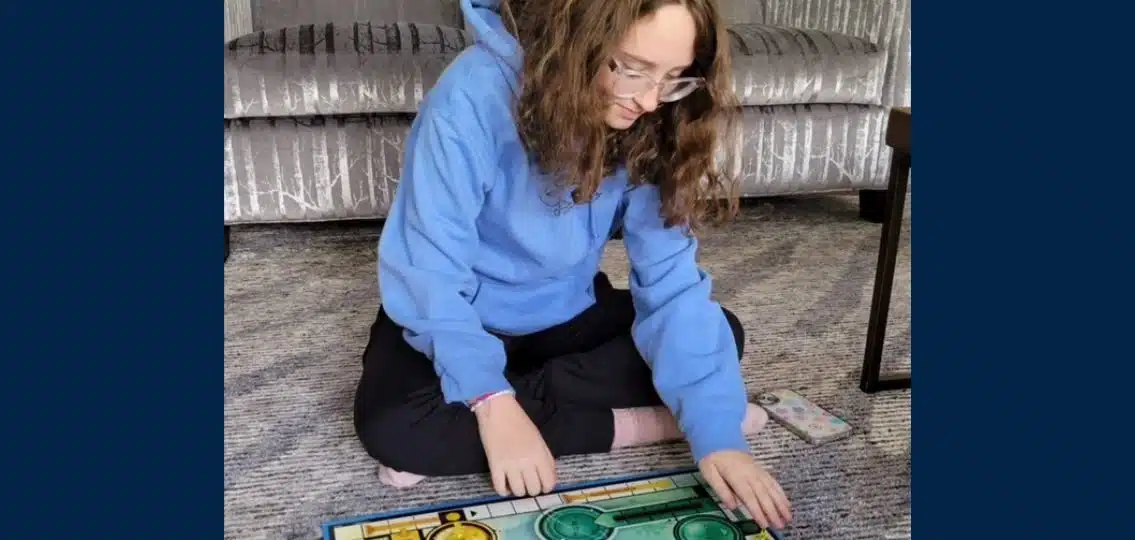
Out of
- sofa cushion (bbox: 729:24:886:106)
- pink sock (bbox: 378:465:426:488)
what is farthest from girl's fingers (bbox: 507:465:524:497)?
sofa cushion (bbox: 729:24:886:106)

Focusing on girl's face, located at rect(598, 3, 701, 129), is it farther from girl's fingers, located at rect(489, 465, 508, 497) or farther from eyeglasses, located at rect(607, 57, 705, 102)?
girl's fingers, located at rect(489, 465, 508, 497)

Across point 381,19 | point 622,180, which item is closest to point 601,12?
point 622,180

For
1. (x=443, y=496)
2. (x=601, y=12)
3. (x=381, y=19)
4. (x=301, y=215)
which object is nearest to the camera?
(x=601, y=12)

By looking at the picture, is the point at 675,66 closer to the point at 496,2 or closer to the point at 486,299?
the point at 496,2

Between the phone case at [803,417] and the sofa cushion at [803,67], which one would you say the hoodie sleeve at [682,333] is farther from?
the sofa cushion at [803,67]

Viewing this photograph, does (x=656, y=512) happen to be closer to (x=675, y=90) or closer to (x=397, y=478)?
(x=397, y=478)

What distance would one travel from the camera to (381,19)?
6.52ft

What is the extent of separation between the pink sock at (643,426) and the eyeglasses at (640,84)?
1.07ft

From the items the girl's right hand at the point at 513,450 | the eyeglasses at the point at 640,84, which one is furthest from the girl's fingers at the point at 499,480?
the eyeglasses at the point at 640,84

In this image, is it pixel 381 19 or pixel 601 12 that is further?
pixel 381 19

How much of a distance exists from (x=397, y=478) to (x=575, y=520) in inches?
7.2

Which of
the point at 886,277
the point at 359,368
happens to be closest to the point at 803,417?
the point at 886,277

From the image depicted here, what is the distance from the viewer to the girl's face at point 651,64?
0.72 m

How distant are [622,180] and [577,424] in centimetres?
24
